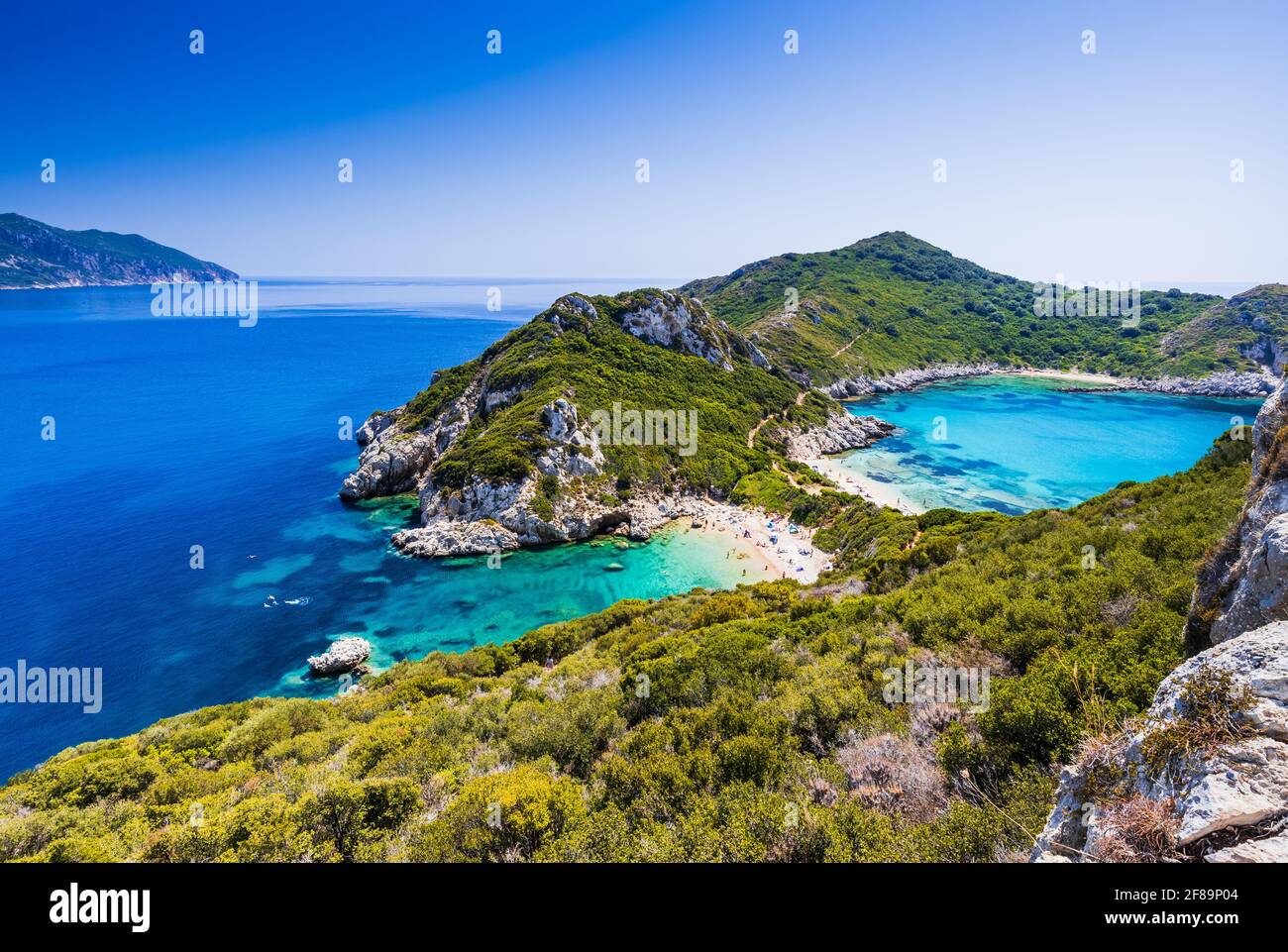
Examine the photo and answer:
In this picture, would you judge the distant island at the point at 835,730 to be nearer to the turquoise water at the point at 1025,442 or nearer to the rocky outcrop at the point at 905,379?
the turquoise water at the point at 1025,442

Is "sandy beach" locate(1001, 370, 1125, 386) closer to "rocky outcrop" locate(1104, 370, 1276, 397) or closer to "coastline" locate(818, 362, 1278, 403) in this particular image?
"coastline" locate(818, 362, 1278, 403)

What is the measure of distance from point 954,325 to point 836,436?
9819 cm

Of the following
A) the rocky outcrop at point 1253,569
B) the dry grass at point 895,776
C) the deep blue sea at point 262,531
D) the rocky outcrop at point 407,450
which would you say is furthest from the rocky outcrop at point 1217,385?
the dry grass at point 895,776

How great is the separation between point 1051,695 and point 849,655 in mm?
5418

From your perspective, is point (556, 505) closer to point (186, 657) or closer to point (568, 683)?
point (186, 657)

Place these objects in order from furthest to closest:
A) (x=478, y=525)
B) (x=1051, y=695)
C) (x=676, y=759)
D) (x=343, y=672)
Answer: (x=478, y=525) → (x=343, y=672) → (x=676, y=759) → (x=1051, y=695)

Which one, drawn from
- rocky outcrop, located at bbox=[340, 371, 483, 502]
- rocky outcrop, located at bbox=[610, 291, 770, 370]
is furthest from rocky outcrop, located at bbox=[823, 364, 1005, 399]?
rocky outcrop, located at bbox=[340, 371, 483, 502]

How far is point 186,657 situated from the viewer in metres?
28.9

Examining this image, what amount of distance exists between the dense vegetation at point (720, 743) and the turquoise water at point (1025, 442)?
125ft

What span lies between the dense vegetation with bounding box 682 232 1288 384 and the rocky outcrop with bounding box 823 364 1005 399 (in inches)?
86.7

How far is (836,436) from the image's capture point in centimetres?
7188

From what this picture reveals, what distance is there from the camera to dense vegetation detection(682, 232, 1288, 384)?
11112 cm

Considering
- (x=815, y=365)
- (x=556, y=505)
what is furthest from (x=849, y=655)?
(x=815, y=365)
